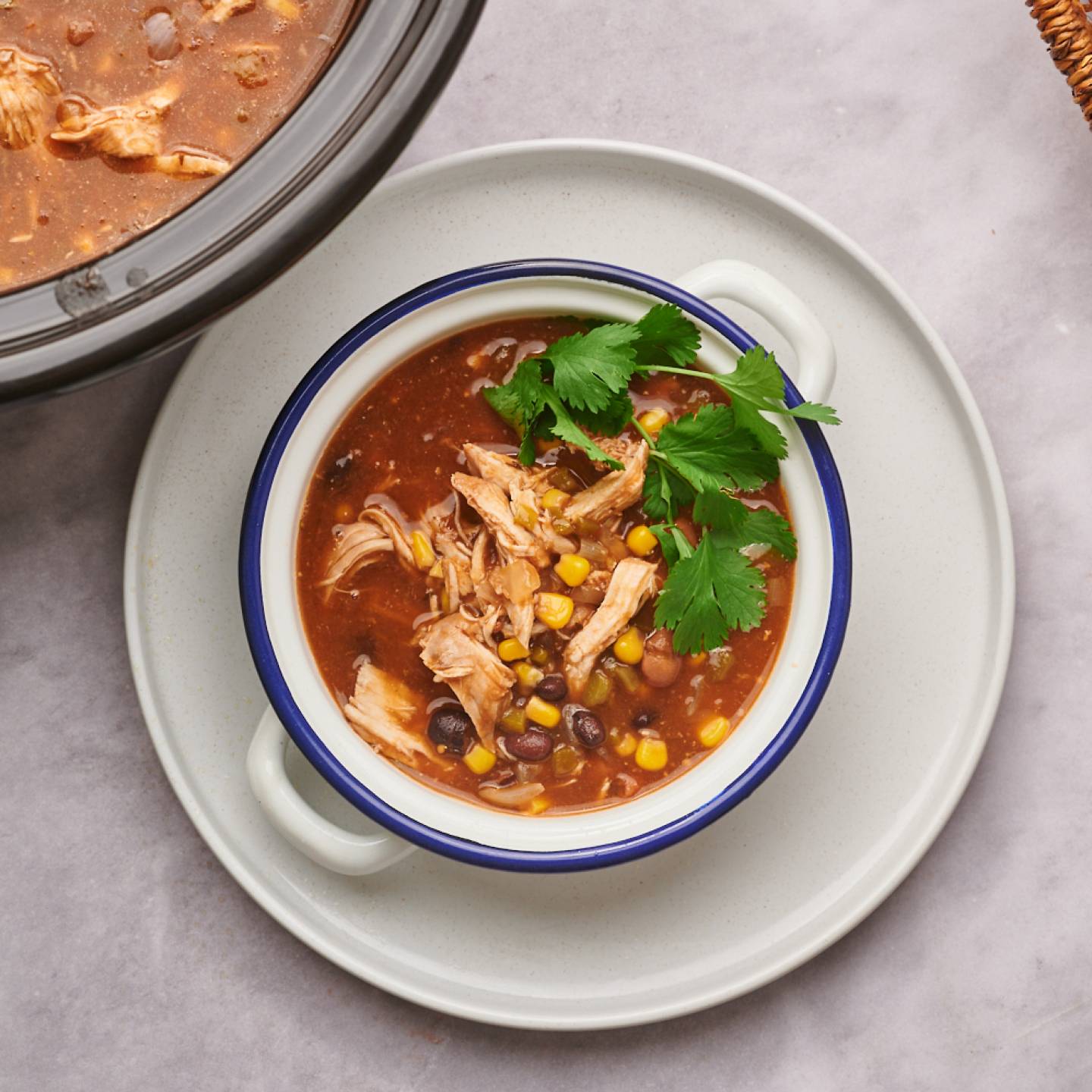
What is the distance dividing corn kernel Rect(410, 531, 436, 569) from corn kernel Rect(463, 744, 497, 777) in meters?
0.34

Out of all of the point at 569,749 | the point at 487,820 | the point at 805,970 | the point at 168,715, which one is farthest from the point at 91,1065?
the point at 805,970

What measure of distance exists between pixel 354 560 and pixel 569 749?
0.52 m

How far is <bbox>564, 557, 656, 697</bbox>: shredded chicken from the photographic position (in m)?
2.18

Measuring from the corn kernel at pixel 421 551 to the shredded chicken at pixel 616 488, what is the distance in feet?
0.85

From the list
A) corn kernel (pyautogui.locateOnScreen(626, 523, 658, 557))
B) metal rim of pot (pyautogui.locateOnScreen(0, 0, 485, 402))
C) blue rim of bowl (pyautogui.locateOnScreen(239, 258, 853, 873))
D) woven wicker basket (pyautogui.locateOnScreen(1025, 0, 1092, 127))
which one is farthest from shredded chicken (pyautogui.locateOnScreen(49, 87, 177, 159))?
woven wicker basket (pyautogui.locateOnScreen(1025, 0, 1092, 127))

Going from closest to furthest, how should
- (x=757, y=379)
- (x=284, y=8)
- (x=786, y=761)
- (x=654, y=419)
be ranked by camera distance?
(x=284, y=8) → (x=757, y=379) → (x=654, y=419) → (x=786, y=761)

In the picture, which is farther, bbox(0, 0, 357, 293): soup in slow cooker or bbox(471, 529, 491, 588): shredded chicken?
bbox(471, 529, 491, 588): shredded chicken

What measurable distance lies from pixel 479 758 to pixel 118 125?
3.98 feet

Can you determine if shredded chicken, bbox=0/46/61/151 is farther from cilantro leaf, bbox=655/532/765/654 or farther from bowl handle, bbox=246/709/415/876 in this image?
cilantro leaf, bbox=655/532/765/654

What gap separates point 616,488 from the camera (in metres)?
2.15

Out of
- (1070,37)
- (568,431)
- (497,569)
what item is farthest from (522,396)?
(1070,37)

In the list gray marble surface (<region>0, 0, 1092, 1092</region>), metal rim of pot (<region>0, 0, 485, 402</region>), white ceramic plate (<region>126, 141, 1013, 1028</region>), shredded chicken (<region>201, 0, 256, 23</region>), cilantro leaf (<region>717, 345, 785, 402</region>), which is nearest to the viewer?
metal rim of pot (<region>0, 0, 485, 402</region>)

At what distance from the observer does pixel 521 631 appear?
2225 mm

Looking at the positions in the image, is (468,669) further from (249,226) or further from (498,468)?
(249,226)
